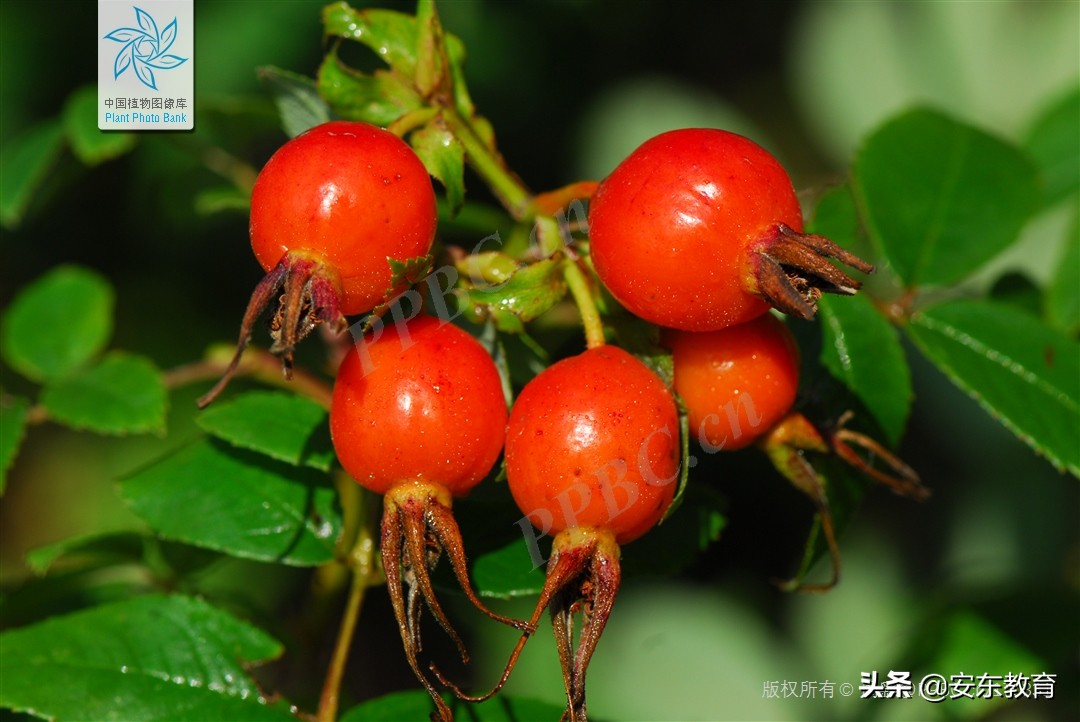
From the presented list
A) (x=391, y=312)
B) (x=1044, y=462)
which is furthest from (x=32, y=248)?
(x=1044, y=462)

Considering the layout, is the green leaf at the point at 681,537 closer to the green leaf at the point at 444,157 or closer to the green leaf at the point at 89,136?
the green leaf at the point at 444,157

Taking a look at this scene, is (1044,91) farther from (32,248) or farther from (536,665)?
(32,248)

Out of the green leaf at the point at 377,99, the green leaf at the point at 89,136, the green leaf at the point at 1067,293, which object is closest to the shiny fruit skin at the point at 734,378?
the green leaf at the point at 377,99

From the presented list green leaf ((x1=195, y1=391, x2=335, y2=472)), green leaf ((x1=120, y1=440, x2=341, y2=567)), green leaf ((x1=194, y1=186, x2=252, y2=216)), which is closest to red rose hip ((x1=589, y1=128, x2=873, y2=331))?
green leaf ((x1=195, y1=391, x2=335, y2=472))

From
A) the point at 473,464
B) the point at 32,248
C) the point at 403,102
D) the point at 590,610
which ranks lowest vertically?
the point at 32,248

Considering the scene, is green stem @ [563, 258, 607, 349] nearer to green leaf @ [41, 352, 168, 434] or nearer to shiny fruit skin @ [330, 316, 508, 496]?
shiny fruit skin @ [330, 316, 508, 496]

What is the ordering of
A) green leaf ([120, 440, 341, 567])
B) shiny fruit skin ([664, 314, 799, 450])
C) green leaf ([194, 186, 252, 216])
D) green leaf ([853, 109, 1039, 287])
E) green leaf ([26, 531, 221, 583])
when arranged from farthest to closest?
green leaf ([194, 186, 252, 216])
green leaf ([853, 109, 1039, 287])
green leaf ([26, 531, 221, 583])
green leaf ([120, 440, 341, 567])
shiny fruit skin ([664, 314, 799, 450])

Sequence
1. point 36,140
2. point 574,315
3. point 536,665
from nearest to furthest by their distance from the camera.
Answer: point 574,315, point 36,140, point 536,665
